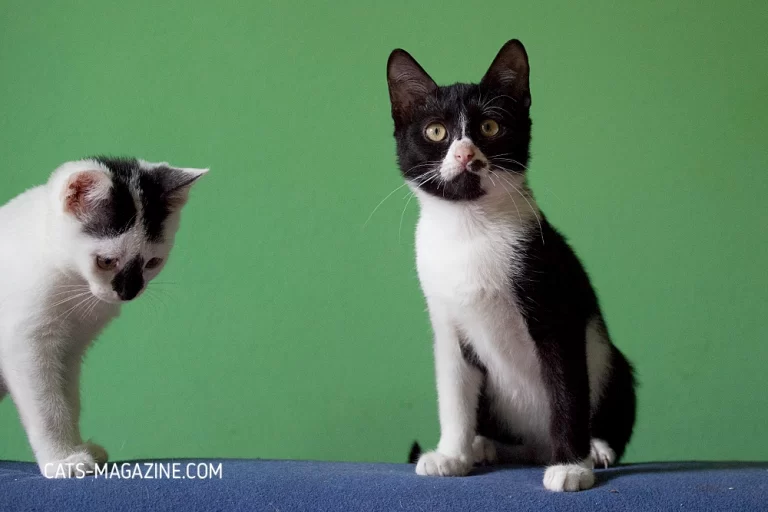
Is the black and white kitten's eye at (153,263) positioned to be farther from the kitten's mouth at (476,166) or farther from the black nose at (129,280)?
the kitten's mouth at (476,166)

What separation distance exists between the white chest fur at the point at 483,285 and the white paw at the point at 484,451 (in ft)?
0.42

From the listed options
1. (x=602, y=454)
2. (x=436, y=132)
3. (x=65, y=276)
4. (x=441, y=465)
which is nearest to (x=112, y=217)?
(x=65, y=276)

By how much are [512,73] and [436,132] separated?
6.7 inches

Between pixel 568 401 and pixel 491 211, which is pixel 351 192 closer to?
pixel 491 211

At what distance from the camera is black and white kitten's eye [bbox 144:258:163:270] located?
1241 millimetres

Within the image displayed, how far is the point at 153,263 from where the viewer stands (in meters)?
1.25

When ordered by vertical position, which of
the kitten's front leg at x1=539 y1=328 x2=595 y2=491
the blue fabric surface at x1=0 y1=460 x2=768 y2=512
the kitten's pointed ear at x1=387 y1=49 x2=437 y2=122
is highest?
the kitten's pointed ear at x1=387 y1=49 x2=437 y2=122

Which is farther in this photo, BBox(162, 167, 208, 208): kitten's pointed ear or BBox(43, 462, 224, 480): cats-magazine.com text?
BBox(162, 167, 208, 208): kitten's pointed ear

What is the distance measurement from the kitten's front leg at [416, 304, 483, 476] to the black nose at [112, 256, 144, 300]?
476mm

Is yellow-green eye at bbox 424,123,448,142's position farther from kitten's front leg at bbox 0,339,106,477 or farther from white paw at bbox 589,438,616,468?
kitten's front leg at bbox 0,339,106,477

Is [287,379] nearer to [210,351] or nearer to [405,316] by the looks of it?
[210,351]

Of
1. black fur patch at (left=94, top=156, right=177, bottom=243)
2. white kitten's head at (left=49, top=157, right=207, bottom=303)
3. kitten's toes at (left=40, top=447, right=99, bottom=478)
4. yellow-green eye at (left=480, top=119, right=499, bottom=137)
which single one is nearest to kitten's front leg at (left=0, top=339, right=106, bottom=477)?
kitten's toes at (left=40, top=447, right=99, bottom=478)

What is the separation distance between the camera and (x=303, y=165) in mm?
1823

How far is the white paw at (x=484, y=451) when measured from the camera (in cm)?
136
